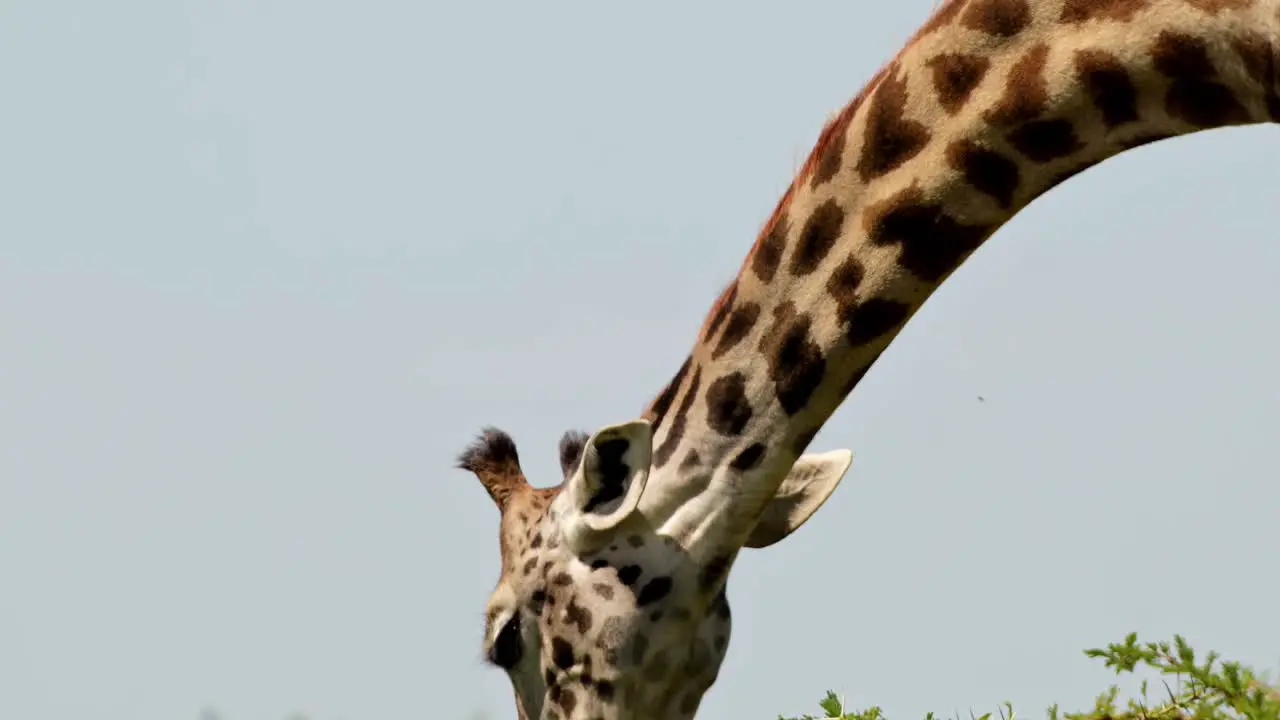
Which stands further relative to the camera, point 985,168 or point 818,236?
point 818,236

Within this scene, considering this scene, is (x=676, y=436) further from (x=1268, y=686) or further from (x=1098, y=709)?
(x=1268, y=686)

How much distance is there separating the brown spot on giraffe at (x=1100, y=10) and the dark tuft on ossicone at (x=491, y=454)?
2.97 m

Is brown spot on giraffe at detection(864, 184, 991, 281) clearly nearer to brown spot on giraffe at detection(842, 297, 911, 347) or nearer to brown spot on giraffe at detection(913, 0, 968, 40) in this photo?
brown spot on giraffe at detection(842, 297, 911, 347)

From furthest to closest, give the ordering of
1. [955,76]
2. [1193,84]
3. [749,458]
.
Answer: [749,458] < [955,76] < [1193,84]

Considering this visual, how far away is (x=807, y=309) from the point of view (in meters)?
6.43

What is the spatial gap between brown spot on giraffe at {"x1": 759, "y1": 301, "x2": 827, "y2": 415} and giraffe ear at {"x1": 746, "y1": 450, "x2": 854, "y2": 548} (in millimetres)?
821

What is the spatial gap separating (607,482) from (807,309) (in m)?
0.93

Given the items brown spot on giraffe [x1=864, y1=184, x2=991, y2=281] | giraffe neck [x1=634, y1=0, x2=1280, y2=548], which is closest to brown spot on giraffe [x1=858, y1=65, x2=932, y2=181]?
giraffe neck [x1=634, y1=0, x2=1280, y2=548]

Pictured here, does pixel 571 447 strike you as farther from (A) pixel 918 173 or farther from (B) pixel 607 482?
(A) pixel 918 173

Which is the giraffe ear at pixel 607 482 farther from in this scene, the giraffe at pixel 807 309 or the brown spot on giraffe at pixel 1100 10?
the brown spot on giraffe at pixel 1100 10

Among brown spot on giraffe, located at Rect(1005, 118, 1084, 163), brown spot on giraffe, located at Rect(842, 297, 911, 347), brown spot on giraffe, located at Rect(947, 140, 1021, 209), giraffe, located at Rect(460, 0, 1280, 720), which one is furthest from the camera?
brown spot on giraffe, located at Rect(842, 297, 911, 347)

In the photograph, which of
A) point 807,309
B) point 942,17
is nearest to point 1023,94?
point 942,17

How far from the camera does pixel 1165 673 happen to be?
17.4 feet

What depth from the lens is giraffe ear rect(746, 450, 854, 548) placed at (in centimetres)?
732
